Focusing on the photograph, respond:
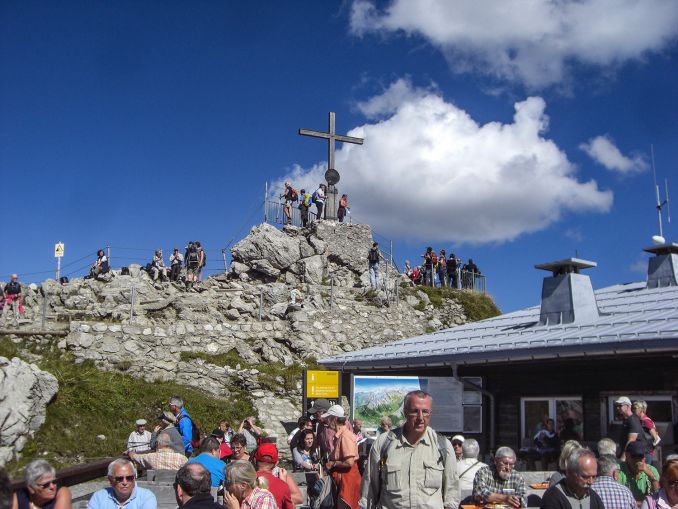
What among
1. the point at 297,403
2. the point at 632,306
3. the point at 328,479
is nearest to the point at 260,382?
the point at 297,403

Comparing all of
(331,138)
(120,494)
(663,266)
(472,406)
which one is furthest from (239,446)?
(331,138)

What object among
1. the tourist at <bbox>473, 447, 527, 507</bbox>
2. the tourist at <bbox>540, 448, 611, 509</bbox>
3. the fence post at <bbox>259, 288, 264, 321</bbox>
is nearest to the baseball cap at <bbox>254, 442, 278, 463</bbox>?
the tourist at <bbox>473, 447, 527, 507</bbox>

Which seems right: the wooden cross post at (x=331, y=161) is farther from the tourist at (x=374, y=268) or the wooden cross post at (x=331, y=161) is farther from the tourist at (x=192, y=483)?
the tourist at (x=192, y=483)

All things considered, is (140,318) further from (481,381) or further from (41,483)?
(41,483)

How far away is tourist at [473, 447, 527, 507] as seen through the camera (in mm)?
6527

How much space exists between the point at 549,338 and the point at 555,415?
1.39 meters

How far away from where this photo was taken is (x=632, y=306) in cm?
1349

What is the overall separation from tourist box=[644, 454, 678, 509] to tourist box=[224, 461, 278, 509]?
2.95 metres

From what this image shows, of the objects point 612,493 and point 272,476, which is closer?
point 612,493

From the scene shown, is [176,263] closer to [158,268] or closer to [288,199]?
[158,268]

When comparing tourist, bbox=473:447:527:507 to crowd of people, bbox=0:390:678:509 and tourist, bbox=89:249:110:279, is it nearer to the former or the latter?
crowd of people, bbox=0:390:678:509

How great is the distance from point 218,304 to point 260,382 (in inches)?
213

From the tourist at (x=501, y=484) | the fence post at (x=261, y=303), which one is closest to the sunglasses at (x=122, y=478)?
the tourist at (x=501, y=484)

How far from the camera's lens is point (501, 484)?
664 cm
